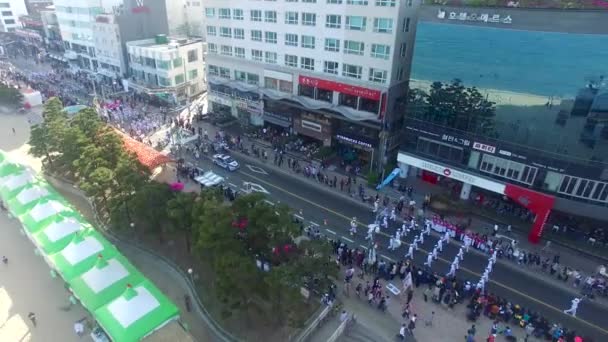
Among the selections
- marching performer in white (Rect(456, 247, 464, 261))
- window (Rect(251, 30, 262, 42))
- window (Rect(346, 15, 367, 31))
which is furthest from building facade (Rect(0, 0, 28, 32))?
marching performer in white (Rect(456, 247, 464, 261))

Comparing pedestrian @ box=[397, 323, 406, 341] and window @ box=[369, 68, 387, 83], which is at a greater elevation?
window @ box=[369, 68, 387, 83]

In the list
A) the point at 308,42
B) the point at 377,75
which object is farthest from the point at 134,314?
the point at 308,42

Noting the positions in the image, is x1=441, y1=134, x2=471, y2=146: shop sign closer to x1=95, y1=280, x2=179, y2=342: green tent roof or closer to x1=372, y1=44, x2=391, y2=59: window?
x1=372, y1=44, x2=391, y2=59: window

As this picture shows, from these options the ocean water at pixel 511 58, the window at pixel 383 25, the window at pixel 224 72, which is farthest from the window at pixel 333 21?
the window at pixel 224 72

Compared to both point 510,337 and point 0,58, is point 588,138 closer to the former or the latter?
point 510,337

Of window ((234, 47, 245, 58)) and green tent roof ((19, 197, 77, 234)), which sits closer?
green tent roof ((19, 197, 77, 234))

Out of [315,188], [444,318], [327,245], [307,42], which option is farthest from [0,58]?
[444,318]

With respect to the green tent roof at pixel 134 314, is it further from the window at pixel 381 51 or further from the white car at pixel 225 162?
the window at pixel 381 51
